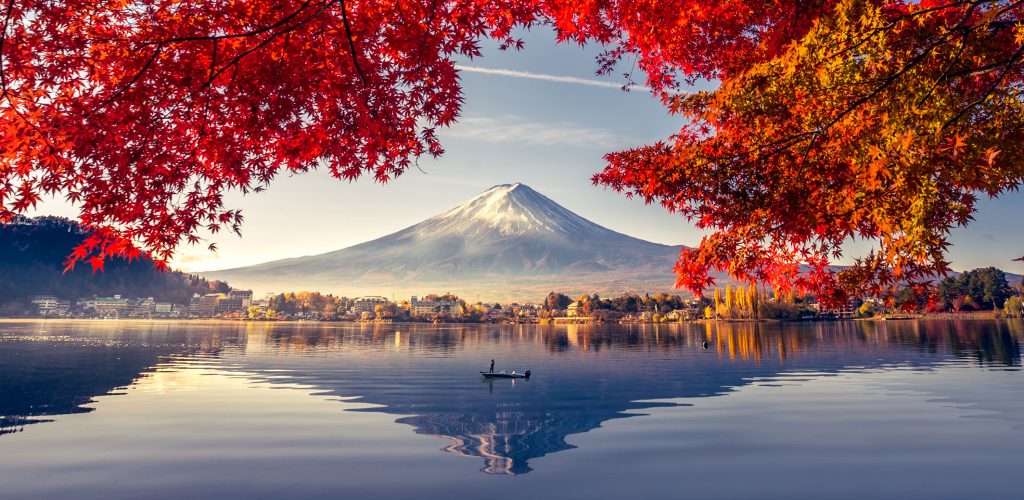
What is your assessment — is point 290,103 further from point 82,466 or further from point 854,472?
point 854,472

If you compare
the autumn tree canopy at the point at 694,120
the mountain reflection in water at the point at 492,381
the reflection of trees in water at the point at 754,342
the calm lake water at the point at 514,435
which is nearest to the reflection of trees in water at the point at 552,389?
the mountain reflection in water at the point at 492,381

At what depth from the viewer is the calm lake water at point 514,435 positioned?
12.2 metres

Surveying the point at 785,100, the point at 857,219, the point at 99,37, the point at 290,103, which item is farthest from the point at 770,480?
the point at 99,37

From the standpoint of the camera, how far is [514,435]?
18.5 m

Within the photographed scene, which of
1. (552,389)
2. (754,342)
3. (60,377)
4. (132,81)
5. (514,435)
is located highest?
(132,81)

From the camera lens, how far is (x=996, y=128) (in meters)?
5.64

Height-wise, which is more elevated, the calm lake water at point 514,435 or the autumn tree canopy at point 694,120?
the autumn tree canopy at point 694,120

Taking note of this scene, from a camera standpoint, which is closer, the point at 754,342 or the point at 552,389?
the point at 552,389

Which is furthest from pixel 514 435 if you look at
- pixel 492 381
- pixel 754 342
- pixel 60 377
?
pixel 754 342

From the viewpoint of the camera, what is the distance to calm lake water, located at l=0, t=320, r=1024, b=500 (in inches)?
482

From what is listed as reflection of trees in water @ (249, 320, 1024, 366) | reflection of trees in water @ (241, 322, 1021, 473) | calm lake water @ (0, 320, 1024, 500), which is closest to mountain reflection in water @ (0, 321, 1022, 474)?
reflection of trees in water @ (241, 322, 1021, 473)

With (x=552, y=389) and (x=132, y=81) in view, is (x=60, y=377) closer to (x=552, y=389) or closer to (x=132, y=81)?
(x=552, y=389)

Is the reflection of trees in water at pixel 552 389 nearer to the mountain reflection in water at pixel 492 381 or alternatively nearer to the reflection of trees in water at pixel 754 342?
the mountain reflection in water at pixel 492 381

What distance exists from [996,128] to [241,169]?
9.44 metres
